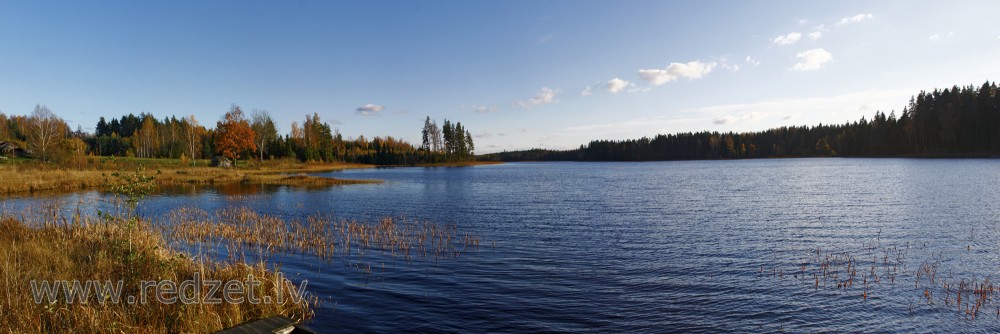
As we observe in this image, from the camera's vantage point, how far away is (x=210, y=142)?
490 ft

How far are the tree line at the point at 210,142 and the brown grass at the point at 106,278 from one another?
72620 millimetres

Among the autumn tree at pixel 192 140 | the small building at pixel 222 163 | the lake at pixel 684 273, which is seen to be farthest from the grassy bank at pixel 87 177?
the lake at pixel 684 273

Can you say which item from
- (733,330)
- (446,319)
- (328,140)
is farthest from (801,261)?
(328,140)

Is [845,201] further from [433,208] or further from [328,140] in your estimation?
A: [328,140]

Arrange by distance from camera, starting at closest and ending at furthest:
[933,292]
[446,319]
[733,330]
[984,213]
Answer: [733,330] < [446,319] < [933,292] < [984,213]

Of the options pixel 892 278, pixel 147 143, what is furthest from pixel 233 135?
pixel 892 278

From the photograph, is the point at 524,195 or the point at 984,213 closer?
the point at 984,213

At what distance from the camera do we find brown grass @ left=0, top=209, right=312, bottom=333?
27.6ft

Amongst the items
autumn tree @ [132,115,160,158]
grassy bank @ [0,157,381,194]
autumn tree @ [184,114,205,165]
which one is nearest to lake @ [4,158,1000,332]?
grassy bank @ [0,157,381,194]

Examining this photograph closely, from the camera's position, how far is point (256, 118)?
11988 centimetres

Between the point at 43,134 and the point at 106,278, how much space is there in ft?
334

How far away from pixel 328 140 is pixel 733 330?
Result: 15236cm

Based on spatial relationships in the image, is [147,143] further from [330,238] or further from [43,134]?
[330,238]

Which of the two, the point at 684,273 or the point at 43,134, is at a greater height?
the point at 43,134
